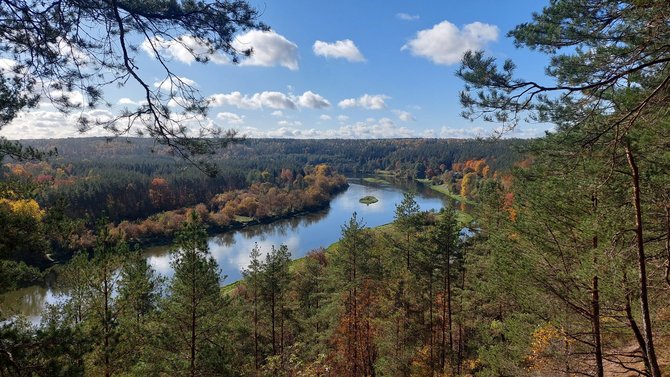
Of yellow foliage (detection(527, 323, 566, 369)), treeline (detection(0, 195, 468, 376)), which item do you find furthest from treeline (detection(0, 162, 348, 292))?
yellow foliage (detection(527, 323, 566, 369))

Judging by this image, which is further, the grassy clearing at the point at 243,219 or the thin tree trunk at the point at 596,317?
the grassy clearing at the point at 243,219

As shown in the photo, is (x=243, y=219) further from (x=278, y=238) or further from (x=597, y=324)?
(x=597, y=324)

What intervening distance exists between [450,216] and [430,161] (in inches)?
4362

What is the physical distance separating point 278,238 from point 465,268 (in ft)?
115

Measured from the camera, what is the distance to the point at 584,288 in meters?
6.89

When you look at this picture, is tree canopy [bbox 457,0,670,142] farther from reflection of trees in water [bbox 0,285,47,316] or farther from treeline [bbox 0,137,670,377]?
reflection of trees in water [bbox 0,285,47,316]

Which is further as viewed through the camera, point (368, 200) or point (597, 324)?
point (368, 200)

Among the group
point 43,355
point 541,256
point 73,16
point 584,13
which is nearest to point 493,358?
point 541,256

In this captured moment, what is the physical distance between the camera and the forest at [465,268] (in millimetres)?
4152

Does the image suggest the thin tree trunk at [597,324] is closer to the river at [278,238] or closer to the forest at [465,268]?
the forest at [465,268]

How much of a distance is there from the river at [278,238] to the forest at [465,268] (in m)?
15.0

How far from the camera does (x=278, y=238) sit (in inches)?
1924

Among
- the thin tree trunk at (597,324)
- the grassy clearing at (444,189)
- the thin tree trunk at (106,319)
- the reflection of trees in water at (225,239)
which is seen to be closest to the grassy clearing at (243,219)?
the reflection of trees in water at (225,239)

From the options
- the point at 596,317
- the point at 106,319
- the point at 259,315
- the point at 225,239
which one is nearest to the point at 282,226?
the point at 225,239
